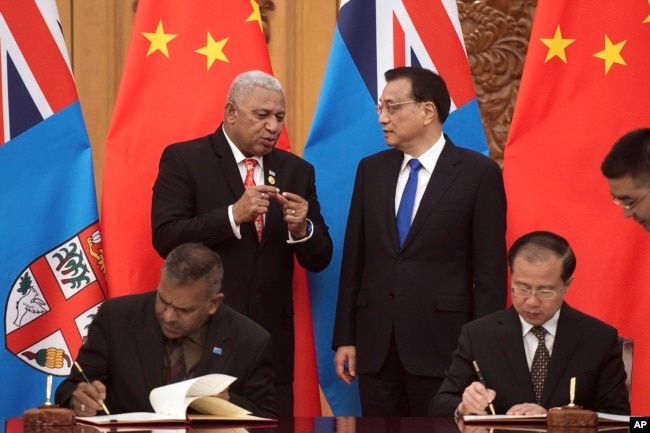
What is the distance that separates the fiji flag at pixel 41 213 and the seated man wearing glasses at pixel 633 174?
193 cm

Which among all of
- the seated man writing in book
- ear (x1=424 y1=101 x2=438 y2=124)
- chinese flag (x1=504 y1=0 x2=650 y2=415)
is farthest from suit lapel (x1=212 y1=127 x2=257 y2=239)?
chinese flag (x1=504 y1=0 x2=650 y2=415)

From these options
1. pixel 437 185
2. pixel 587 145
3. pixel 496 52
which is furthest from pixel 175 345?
pixel 496 52

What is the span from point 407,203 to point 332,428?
1359 mm

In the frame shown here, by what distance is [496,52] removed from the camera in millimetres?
5141

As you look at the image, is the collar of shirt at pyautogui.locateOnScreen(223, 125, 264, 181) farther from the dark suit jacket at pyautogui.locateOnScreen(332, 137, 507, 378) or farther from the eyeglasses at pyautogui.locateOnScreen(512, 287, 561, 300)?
the eyeglasses at pyautogui.locateOnScreen(512, 287, 561, 300)

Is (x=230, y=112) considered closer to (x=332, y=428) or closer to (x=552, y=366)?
(x=552, y=366)

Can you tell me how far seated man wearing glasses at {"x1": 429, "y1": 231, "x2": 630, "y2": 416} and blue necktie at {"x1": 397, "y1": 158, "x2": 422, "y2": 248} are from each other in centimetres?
63

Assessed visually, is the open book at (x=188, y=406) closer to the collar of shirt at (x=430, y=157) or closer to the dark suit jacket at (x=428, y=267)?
the dark suit jacket at (x=428, y=267)

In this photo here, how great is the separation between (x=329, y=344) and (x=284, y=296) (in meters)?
0.31

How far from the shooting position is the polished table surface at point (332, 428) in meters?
2.75

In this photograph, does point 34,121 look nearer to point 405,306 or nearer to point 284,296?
point 284,296

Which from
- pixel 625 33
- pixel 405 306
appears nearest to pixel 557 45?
pixel 625 33

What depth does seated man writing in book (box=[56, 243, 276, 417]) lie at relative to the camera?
128 inches

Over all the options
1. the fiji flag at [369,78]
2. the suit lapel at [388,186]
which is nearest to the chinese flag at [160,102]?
the fiji flag at [369,78]
